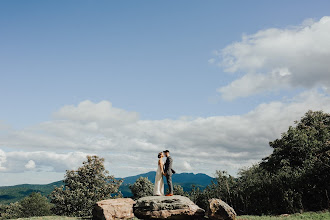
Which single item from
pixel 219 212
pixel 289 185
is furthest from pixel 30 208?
pixel 219 212

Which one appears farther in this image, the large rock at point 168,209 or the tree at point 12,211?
the tree at point 12,211

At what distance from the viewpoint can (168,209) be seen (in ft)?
51.5

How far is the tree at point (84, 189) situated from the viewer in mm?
39219

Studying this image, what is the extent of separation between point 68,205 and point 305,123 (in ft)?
139

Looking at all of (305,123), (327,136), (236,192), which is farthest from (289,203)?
(305,123)

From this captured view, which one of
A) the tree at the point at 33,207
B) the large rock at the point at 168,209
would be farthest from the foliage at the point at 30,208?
the large rock at the point at 168,209

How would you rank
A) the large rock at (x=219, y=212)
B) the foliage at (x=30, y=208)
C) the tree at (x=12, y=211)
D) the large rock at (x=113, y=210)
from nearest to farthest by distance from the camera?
the large rock at (x=219, y=212), the large rock at (x=113, y=210), the foliage at (x=30, y=208), the tree at (x=12, y=211)

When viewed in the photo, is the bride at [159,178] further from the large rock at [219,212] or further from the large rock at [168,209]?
the large rock at [219,212]

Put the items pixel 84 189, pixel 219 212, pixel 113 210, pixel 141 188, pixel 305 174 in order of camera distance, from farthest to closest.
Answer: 1. pixel 141 188
2. pixel 84 189
3. pixel 305 174
4. pixel 113 210
5. pixel 219 212

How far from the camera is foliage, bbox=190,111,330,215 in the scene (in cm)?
2172

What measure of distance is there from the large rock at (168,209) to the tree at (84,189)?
79.2 ft

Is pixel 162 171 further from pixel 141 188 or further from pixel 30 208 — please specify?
pixel 30 208

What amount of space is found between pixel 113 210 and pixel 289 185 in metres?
16.0

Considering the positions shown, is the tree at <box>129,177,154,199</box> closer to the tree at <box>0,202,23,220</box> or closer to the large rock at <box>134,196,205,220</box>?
the tree at <box>0,202,23,220</box>
